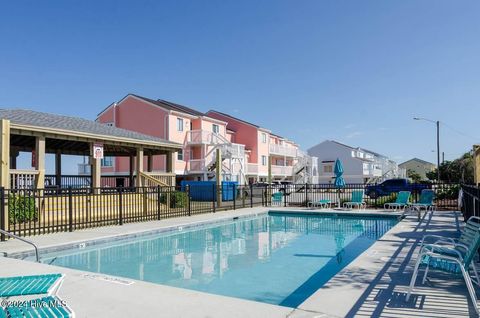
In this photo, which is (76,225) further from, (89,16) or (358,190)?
(358,190)

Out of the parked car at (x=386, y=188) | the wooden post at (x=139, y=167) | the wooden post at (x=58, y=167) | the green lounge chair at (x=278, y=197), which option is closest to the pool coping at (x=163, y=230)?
the green lounge chair at (x=278, y=197)

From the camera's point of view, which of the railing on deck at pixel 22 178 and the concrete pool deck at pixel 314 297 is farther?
the railing on deck at pixel 22 178

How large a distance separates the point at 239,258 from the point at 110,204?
19.7 feet

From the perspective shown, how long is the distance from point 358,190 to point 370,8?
982cm

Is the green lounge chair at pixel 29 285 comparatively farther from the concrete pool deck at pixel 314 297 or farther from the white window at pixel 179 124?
the white window at pixel 179 124

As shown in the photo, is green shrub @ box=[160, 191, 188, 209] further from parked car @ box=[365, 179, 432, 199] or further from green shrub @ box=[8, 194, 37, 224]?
parked car @ box=[365, 179, 432, 199]

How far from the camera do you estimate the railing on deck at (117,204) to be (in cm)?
1100

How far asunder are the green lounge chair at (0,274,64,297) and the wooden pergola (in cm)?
852

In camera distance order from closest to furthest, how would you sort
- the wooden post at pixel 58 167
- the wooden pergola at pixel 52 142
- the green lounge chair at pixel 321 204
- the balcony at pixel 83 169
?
the wooden pergola at pixel 52 142 < the green lounge chair at pixel 321 204 < the wooden post at pixel 58 167 < the balcony at pixel 83 169

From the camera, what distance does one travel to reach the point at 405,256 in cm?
746

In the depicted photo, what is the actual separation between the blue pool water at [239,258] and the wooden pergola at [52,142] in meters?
Result: 4.52

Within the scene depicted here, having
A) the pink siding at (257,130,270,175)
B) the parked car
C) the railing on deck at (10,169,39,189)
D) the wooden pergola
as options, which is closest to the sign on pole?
the wooden pergola

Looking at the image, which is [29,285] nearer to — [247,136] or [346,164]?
[247,136]

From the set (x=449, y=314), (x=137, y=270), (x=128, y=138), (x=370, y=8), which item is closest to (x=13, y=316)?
(x=449, y=314)
